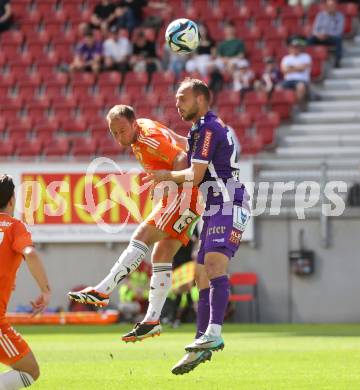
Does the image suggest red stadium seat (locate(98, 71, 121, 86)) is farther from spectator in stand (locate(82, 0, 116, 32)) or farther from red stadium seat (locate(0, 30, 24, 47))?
red stadium seat (locate(0, 30, 24, 47))

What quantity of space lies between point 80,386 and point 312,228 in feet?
32.6

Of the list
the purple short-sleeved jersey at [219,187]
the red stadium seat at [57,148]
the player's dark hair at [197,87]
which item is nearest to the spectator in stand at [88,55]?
the red stadium seat at [57,148]

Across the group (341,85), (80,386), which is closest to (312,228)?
(341,85)

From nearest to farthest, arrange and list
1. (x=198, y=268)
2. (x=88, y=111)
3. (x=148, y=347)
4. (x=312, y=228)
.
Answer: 1. (x=198, y=268)
2. (x=148, y=347)
3. (x=312, y=228)
4. (x=88, y=111)

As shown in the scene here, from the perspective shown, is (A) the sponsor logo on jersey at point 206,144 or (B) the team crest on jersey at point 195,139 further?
(B) the team crest on jersey at point 195,139

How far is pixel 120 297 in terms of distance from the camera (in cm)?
1914

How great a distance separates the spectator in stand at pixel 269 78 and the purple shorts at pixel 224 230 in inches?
462

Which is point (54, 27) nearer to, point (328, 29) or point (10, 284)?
point (328, 29)

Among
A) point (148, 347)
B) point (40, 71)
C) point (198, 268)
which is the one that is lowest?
point (148, 347)

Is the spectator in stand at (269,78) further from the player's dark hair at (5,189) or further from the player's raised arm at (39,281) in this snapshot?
the player's raised arm at (39,281)

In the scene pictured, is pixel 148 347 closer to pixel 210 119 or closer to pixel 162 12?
pixel 210 119

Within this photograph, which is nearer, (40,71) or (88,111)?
(88,111)

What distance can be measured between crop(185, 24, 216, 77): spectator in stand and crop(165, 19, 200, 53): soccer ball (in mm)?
10900

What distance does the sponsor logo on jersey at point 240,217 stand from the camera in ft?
31.8
